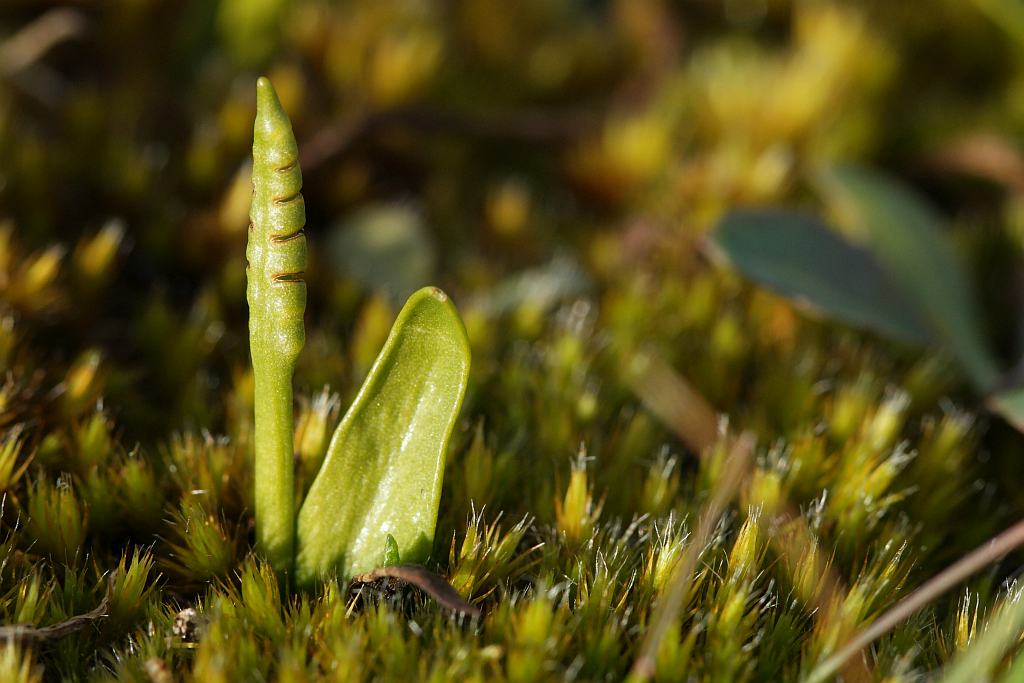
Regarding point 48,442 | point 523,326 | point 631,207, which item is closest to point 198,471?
point 48,442

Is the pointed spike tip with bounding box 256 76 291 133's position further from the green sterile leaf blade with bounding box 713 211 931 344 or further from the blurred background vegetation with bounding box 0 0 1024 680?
the green sterile leaf blade with bounding box 713 211 931 344

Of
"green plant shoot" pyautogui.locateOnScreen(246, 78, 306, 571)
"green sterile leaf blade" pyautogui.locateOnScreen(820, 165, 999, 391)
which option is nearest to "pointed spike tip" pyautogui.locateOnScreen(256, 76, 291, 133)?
"green plant shoot" pyautogui.locateOnScreen(246, 78, 306, 571)

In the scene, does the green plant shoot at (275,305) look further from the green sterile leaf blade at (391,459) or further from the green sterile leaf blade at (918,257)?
the green sterile leaf blade at (918,257)

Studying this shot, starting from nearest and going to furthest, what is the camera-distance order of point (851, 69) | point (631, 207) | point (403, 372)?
point (403, 372) → point (631, 207) → point (851, 69)

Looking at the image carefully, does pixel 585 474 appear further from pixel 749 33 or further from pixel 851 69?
pixel 749 33

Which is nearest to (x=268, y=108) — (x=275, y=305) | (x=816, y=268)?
(x=275, y=305)

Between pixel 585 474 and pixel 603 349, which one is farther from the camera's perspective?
pixel 603 349

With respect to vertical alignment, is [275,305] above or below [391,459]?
above

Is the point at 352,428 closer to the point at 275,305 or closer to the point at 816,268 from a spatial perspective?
the point at 275,305

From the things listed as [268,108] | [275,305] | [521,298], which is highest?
[268,108]
